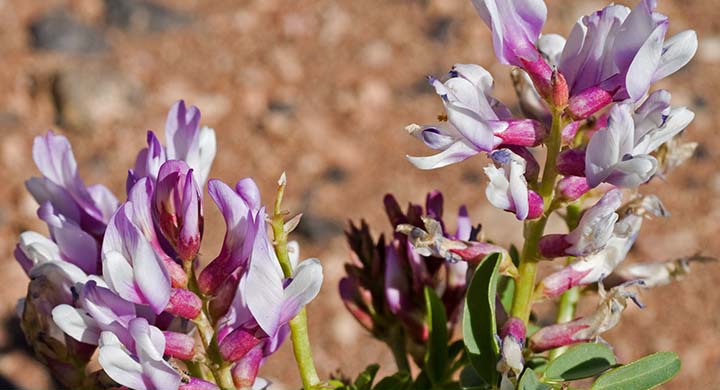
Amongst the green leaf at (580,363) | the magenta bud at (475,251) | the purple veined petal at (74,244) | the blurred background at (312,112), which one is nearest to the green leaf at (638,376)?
the green leaf at (580,363)

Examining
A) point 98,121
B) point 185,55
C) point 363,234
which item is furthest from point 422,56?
point 363,234

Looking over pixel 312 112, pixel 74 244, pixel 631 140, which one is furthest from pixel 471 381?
pixel 312 112

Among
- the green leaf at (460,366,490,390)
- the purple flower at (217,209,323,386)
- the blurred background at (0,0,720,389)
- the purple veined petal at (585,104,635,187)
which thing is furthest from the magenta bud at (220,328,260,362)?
the blurred background at (0,0,720,389)

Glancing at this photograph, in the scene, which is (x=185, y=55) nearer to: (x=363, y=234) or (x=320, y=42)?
(x=320, y=42)

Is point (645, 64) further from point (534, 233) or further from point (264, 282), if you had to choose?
point (264, 282)

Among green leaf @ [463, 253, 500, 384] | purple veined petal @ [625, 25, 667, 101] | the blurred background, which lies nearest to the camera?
purple veined petal @ [625, 25, 667, 101]

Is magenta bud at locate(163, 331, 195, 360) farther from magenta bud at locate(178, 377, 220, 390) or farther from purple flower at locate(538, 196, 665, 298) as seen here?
purple flower at locate(538, 196, 665, 298)
